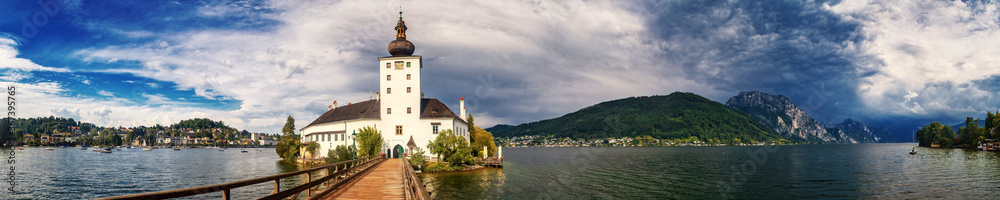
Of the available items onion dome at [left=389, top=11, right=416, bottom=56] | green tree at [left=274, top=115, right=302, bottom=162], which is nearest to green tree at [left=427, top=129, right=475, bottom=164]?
onion dome at [left=389, top=11, right=416, bottom=56]

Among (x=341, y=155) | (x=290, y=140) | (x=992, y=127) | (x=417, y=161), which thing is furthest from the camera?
(x=992, y=127)

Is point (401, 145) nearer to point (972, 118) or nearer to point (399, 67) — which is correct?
point (399, 67)

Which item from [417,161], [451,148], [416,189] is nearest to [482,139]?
[451,148]

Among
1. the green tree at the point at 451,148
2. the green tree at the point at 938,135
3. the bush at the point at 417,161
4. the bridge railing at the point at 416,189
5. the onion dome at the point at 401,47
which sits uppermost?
the onion dome at the point at 401,47

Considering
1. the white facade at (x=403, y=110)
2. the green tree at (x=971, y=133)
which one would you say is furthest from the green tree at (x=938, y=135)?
the white facade at (x=403, y=110)

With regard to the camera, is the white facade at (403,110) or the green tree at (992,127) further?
the green tree at (992,127)

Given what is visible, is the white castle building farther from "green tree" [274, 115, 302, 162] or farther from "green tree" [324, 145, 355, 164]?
"green tree" [274, 115, 302, 162]

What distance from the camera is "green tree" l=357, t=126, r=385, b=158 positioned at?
185 ft

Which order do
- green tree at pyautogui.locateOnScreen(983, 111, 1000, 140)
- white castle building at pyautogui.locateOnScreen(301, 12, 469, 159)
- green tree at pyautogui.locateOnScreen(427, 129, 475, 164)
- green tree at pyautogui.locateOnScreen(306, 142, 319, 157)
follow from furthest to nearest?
green tree at pyautogui.locateOnScreen(983, 111, 1000, 140) < green tree at pyautogui.locateOnScreen(306, 142, 319, 157) < white castle building at pyautogui.locateOnScreen(301, 12, 469, 159) < green tree at pyautogui.locateOnScreen(427, 129, 475, 164)

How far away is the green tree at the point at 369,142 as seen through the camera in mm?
56531

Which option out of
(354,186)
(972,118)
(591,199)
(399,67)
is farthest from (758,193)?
(972,118)

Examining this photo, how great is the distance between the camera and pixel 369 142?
5672cm

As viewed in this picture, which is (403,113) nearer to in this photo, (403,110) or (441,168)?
(403,110)

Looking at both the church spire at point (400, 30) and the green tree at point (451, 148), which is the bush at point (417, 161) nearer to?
the green tree at point (451, 148)
